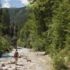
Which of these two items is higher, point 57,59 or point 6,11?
point 6,11

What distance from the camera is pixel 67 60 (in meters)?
12.9

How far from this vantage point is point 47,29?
72.2 feet

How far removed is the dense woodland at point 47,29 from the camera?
1373 cm

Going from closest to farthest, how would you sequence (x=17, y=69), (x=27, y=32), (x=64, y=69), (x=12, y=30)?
1. (x=64, y=69)
2. (x=17, y=69)
3. (x=27, y=32)
4. (x=12, y=30)

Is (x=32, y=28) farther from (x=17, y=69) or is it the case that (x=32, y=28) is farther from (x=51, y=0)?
(x=17, y=69)

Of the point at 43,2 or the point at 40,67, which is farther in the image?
the point at 43,2

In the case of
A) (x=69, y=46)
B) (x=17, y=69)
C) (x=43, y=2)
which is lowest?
(x=17, y=69)

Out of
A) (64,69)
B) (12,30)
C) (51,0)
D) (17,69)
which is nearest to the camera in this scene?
(64,69)

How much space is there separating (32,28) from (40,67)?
31.3 feet

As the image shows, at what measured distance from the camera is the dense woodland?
13.7 meters

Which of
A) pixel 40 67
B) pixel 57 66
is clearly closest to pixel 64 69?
pixel 57 66

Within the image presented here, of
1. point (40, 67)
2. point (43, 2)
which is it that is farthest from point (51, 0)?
point (40, 67)

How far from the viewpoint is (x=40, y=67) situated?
588 inches

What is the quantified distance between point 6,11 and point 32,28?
9456mm
